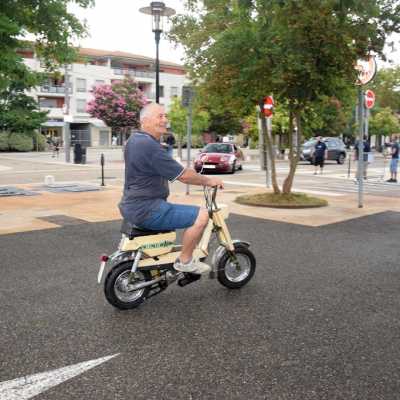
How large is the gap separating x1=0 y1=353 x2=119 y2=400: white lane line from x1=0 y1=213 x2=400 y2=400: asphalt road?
7cm

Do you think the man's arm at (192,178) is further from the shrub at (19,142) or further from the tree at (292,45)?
the shrub at (19,142)

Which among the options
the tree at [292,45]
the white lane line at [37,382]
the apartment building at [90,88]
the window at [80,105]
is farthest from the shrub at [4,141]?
the white lane line at [37,382]

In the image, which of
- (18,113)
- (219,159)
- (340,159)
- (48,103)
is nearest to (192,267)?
(219,159)

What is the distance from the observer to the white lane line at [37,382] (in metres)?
3.12

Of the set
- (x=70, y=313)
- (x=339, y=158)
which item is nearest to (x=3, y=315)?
(x=70, y=313)

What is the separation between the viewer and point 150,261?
473cm

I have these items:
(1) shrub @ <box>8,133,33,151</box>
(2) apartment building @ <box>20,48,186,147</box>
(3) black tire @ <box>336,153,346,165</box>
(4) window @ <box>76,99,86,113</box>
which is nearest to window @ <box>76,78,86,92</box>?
(2) apartment building @ <box>20,48,186,147</box>

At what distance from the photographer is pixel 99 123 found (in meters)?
68.2

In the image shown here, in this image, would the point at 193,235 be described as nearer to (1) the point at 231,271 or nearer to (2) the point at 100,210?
(1) the point at 231,271

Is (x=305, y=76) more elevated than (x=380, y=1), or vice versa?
(x=380, y=1)

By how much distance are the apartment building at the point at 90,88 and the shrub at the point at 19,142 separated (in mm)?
13595

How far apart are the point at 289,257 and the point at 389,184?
44.1 feet

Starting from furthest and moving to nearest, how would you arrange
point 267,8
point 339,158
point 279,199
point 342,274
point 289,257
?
point 339,158, point 279,199, point 267,8, point 289,257, point 342,274

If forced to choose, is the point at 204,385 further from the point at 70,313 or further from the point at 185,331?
the point at 70,313
